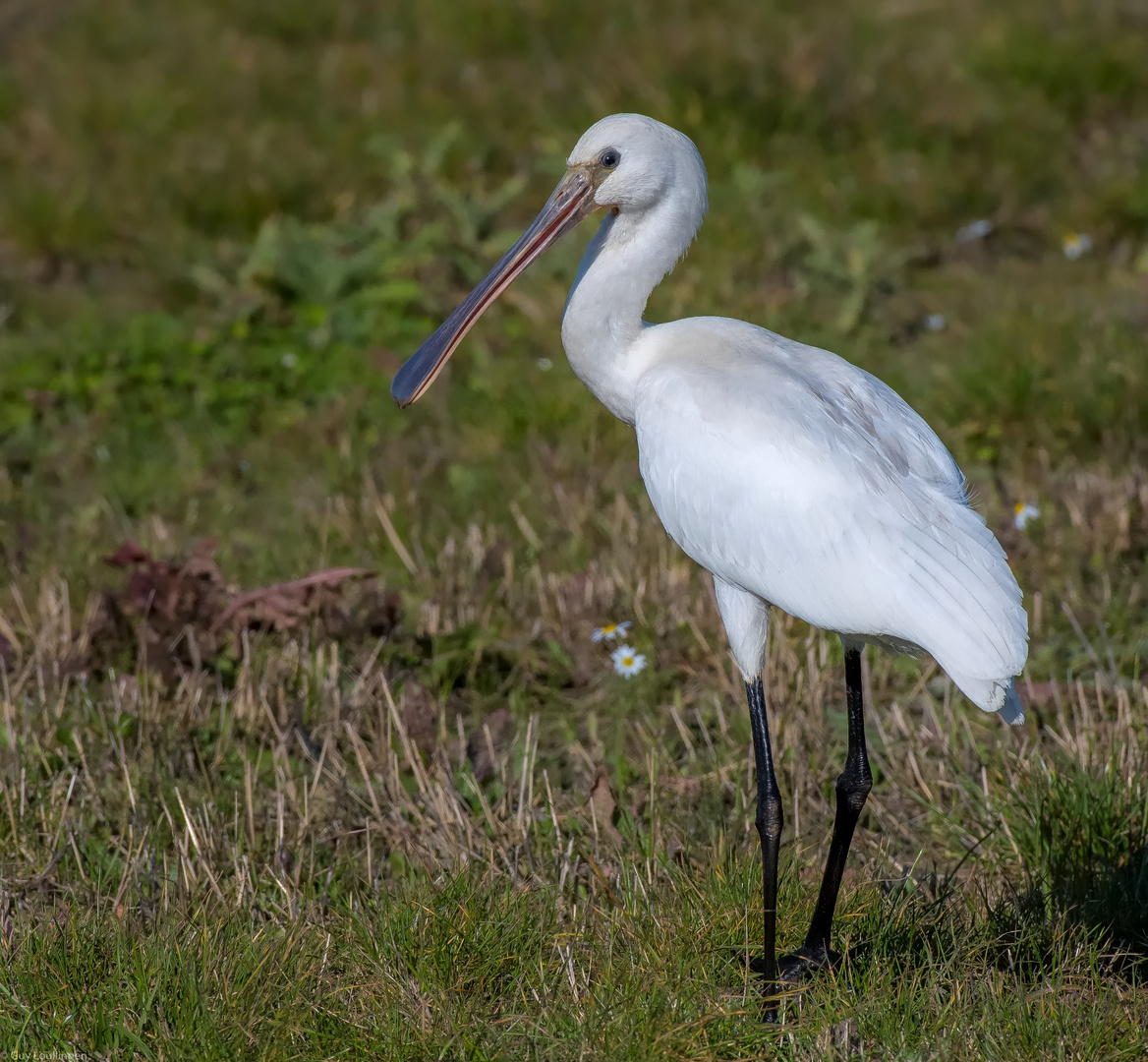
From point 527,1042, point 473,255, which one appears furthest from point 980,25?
point 527,1042

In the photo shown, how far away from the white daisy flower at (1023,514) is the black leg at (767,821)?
2.07 m

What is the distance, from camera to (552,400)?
6.87 m

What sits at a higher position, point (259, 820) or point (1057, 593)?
point (1057, 593)

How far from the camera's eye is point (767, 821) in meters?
3.83

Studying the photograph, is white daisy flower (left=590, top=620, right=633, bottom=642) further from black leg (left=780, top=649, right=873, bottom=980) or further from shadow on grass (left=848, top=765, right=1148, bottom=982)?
shadow on grass (left=848, top=765, right=1148, bottom=982)

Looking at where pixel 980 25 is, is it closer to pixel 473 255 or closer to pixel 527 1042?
pixel 473 255

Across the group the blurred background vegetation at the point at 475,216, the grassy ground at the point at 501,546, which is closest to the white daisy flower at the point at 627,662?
the grassy ground at the point at 501,546

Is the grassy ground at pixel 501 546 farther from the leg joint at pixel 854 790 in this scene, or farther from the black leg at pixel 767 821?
the leg joint at pixel 854 790

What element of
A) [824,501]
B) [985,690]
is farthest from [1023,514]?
[985,690]

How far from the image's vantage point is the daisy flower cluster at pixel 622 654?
4977 mm

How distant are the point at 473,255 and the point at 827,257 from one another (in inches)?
70.0

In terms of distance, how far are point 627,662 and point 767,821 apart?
4.11 ft

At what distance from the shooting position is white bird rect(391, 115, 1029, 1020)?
11.2ft

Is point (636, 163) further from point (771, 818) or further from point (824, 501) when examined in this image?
point (771, 818)
